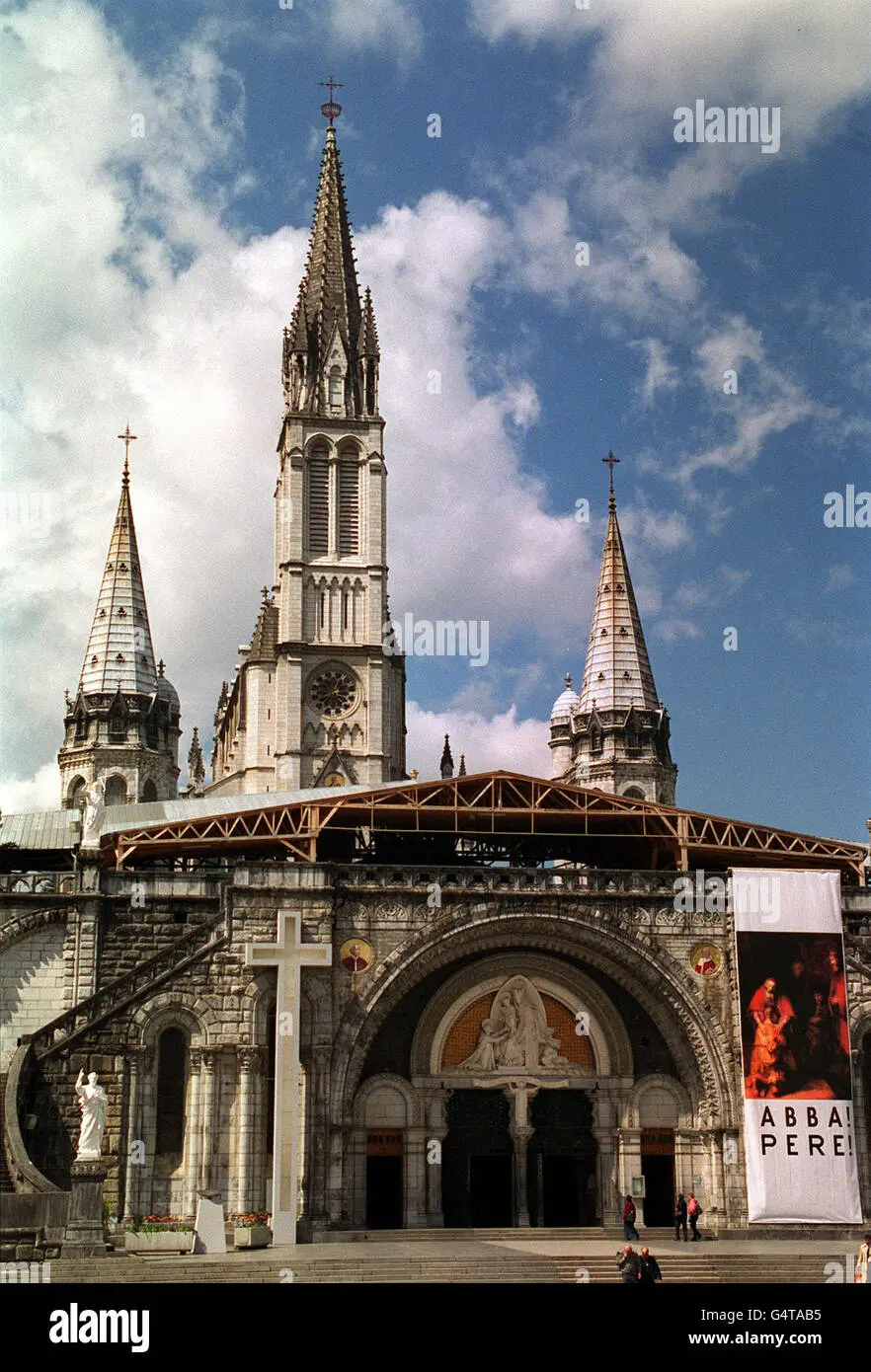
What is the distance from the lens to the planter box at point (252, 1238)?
4038 centimetres

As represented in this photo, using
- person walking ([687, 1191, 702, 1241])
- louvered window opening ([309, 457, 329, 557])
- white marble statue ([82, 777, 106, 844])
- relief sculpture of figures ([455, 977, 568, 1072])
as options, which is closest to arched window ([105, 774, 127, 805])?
louvered window opening ([309, 457, 329, 557])

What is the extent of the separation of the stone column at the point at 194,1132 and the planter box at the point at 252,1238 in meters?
2.30

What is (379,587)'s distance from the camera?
281ft

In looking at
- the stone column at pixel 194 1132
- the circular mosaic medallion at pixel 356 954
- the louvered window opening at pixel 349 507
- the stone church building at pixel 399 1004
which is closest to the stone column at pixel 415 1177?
the stone church building at pixel 399 1004

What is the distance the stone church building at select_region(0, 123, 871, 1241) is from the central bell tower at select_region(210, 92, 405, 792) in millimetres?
29491

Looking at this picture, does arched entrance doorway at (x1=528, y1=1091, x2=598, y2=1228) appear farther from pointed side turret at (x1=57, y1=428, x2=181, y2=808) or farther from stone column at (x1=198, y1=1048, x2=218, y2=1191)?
pointed side turret at (x1=57, y1=428, x2=181, y2=808)

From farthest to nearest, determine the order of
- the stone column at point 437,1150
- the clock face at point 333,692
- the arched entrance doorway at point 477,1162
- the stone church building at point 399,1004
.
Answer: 1. the clock face at point 333,692
2. the arched entrance doorway at point 477,1162
3. the stone column at point 437,1150
4. the stone church building at point 399,1004

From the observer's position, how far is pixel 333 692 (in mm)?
85000

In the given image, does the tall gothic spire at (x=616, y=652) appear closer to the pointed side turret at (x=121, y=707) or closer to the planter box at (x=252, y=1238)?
the pointed side turret at (x=121, y=707)

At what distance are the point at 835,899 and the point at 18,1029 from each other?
22875 millimetres

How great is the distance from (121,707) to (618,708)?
24669 mm

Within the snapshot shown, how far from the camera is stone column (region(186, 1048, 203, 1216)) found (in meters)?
43.1
